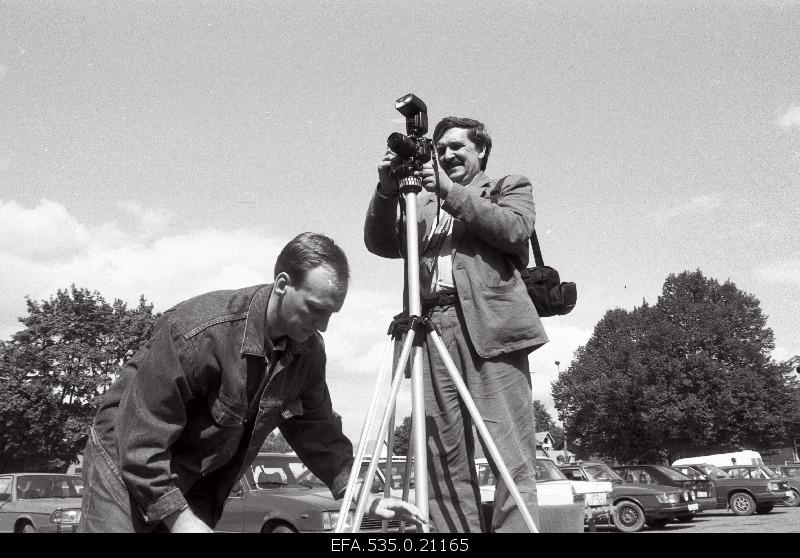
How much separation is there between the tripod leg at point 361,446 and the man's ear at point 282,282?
502 millimetres

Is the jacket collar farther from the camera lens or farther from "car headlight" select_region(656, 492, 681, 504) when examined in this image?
"car headlight" select_region(656, 492, 681, 504)

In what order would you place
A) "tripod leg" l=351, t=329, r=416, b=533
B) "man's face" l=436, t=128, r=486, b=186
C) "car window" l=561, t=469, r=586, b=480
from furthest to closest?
"car window" l=561, t=469, r=586, b=480 < "man's face" l=436, t=128, r=486, b=186 < "tripod leg" l=351, t=329, r=416, b=533

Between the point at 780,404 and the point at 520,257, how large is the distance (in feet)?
136

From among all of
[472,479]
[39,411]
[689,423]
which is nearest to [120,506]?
[472,479]

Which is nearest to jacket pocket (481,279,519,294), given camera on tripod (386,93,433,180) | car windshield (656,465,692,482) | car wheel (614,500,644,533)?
camera on tripod (386,93,433,180)

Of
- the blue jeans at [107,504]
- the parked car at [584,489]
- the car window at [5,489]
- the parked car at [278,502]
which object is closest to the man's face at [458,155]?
the blue jeans at [107,504]

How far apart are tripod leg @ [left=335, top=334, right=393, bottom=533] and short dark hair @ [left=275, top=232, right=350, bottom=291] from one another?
0.43 m

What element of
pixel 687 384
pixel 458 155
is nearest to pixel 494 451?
pixel 458 155

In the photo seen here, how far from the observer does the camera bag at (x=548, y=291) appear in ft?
9.41

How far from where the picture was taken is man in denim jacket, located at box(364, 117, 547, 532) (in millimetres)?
2545

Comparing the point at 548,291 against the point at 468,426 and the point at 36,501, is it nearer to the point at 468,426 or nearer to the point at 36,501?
the point at 468,426

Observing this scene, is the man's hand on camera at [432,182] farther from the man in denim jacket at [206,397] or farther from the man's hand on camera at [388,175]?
the man in denim jacket at [206,397]

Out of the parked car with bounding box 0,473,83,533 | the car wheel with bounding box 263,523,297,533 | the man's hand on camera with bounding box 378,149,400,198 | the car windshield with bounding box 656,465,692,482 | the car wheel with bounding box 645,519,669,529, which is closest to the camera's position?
the man's hand on camera with bounding box 378,149,400,198

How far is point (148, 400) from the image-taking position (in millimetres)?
2020
